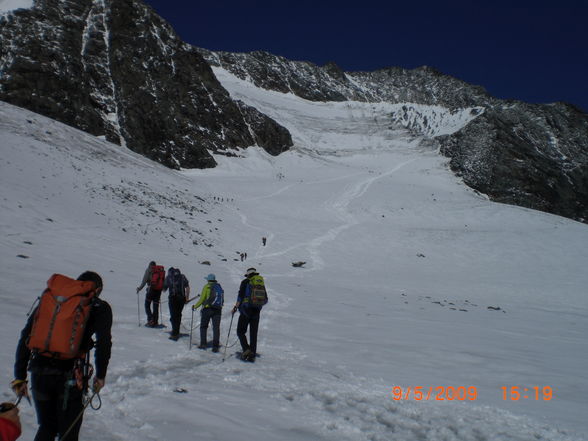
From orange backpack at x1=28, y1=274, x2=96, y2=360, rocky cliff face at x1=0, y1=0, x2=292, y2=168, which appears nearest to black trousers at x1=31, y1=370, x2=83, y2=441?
orange backpack at x1=28, y1=274, x2=96, y2=360

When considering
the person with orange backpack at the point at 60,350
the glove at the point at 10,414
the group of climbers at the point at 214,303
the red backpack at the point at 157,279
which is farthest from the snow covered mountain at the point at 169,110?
the glove at the point at 10,414

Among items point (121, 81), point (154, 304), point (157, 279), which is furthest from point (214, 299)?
point (121, 81)

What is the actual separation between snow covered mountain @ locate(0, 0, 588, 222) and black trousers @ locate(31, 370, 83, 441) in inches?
2307

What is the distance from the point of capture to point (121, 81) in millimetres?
65562

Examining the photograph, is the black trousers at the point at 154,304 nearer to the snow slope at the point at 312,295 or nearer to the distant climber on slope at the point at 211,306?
the snow slope at the point at 312,295

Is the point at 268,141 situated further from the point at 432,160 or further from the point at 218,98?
the point at 432,160

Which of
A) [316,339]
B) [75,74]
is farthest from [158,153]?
[316,339]

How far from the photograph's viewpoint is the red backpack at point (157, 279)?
948 cm

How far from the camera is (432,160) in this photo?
9269 cm

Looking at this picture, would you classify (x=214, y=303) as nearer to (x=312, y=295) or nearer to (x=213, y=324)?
(x=213, y=324)

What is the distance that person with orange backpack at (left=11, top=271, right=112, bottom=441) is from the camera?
3500mm

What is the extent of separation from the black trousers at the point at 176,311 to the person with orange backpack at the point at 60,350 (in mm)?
4927

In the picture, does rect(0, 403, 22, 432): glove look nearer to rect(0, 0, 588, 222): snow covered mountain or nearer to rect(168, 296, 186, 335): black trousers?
rect(168, 296, 186, 335): black trousers

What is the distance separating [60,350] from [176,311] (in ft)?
17.8
